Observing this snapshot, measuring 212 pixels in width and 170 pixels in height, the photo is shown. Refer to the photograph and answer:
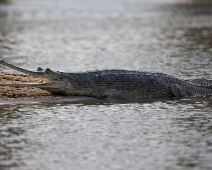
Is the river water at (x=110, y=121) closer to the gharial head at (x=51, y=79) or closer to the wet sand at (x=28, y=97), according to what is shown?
the wet sand at (x=28, y=97)

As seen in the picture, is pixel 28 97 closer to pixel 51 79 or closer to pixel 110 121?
pixel 51 79

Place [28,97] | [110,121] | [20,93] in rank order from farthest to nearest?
[20,93] → [28,97] → [110,121]

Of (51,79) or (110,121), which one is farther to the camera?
(51,79)

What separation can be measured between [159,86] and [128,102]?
753 mm

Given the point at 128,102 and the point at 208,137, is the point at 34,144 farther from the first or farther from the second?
the point at 128,102

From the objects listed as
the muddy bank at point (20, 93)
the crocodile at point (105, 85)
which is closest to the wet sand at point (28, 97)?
the muddy bank at point (20, 93)

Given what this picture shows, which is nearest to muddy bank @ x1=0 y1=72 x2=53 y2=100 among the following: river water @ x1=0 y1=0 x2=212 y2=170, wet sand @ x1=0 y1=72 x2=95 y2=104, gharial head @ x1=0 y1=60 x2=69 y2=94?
wet sand @ x1=0 y1=72 x2=95 y2=104

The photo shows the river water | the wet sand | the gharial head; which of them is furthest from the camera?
the gharial head

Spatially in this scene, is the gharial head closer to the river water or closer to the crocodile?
the crocodile

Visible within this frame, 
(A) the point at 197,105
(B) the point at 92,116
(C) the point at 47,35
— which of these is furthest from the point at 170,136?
(C) the point at 47,35

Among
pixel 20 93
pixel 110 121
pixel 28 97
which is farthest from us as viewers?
pixel 20 93

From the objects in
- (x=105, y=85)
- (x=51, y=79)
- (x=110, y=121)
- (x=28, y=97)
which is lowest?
(x=110, y=121)

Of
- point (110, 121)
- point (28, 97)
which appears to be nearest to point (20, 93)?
point (28, 97)

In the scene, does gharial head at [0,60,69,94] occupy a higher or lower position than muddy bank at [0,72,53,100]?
higher
